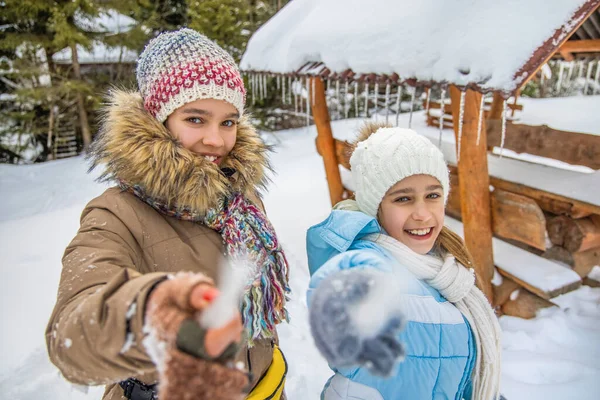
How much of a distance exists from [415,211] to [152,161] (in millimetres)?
1001

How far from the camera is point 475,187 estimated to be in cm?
341

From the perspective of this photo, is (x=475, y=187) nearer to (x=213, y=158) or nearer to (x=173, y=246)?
(x=213, y=158)

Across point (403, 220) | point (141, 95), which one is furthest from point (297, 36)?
point (403, 220)

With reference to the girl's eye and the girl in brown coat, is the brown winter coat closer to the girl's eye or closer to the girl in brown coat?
the girl in brown coat

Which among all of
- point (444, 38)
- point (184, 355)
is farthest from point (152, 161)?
point (444, 38)

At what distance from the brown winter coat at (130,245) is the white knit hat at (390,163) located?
1.54 ft

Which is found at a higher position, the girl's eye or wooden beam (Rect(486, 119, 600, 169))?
the girl's eye

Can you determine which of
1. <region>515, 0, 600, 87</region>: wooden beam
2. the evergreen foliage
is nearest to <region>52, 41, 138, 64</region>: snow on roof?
the evergreen foliage

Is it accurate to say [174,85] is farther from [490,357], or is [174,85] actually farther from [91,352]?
[490,357]

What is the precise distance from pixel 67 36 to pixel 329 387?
12179mm

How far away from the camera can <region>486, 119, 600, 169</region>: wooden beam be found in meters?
3.23

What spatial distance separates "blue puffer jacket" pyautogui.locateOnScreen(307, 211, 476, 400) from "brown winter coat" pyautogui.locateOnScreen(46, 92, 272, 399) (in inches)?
15.5

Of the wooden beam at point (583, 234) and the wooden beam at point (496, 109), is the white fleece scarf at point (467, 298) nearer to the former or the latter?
the wooden beam at point (583, 234)

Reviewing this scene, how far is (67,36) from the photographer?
1027cm
